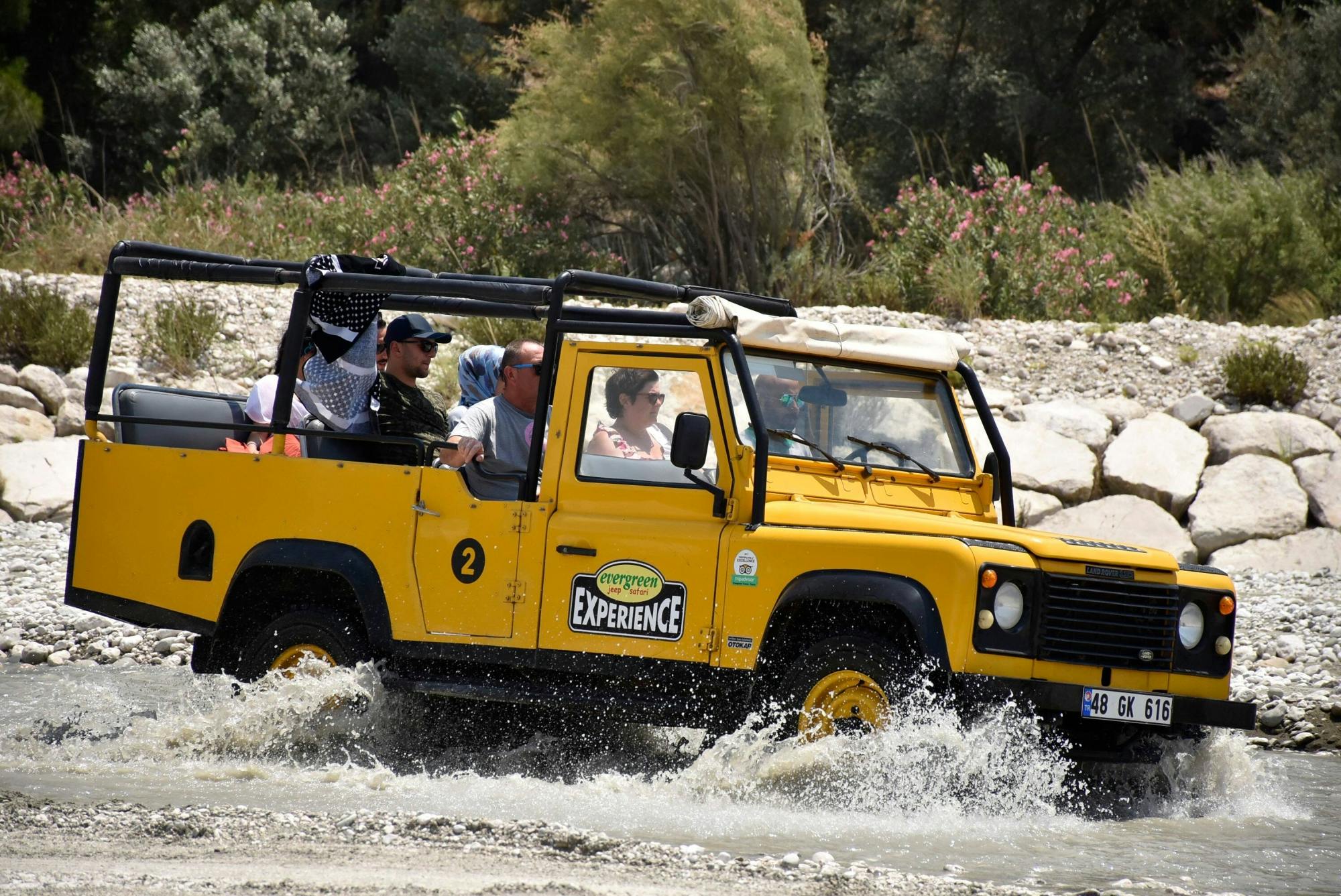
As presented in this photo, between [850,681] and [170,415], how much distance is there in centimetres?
409

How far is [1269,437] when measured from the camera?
14.0 m

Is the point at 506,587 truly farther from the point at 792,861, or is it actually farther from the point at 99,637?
the point at 99,637

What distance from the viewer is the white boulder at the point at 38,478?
1353 centimetres

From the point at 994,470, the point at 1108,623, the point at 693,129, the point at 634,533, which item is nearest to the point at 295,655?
the point at 634,533

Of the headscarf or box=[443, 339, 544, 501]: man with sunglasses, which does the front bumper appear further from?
the headscarf

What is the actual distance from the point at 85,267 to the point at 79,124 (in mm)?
8654

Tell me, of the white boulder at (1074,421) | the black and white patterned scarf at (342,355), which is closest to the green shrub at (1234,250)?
the white boulder at (1074,421)

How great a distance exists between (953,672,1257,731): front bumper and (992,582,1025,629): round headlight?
23cm

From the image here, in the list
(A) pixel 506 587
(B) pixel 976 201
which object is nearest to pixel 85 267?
(B) pixel 976 201

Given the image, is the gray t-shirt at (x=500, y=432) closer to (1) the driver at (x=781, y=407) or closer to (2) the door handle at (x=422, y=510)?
(2) the door handle at (x=422, y=510)

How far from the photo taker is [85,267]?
18.1m

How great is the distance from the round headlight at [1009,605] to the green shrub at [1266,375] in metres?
9.97

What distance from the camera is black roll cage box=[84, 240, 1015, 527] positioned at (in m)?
6.55

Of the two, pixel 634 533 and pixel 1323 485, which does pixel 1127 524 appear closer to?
pixel 1323 485
